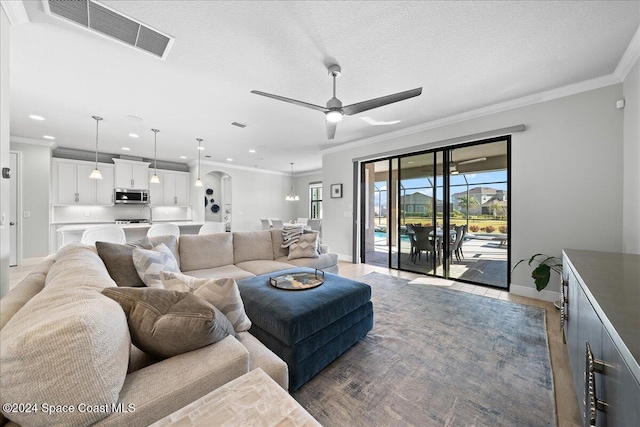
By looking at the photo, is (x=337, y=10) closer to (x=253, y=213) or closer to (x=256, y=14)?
(x=256, y=14)

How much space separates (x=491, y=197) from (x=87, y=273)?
4.49 metres

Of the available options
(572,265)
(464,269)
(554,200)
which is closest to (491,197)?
(554,200)

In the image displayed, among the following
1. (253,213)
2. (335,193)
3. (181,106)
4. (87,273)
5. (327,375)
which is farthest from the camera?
(253,213)

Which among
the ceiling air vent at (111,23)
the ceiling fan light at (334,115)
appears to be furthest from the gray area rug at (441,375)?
the ceiling air vent at (111,23)

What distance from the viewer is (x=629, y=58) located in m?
2.29

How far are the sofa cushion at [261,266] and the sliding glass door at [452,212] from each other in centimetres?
257

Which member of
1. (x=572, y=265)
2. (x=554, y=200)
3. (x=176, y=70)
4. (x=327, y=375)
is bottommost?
(x=327, y=375)

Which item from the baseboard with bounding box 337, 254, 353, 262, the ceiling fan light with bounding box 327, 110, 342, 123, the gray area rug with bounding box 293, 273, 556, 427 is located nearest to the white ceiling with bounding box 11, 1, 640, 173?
the ceiling fan light with bounding box 327, 110, 342, 123

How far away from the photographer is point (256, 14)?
72.5 inches

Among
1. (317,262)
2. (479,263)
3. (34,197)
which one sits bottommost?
(479,263)

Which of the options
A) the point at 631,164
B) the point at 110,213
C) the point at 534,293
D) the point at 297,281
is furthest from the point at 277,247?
the point at 110,213

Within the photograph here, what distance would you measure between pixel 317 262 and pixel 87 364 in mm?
2893

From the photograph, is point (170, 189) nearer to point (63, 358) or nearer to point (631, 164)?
point (63, 358)

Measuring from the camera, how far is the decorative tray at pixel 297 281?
2.05 metres
